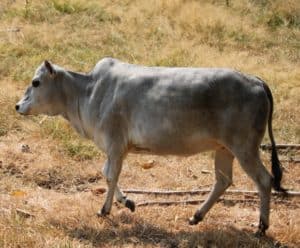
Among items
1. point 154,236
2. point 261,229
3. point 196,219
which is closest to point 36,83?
point 154,236

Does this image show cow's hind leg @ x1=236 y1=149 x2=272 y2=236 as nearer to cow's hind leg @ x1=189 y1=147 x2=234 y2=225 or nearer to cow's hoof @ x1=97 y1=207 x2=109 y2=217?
cow's hind leg @ x1=189 y1=147 x2=234 y2=225

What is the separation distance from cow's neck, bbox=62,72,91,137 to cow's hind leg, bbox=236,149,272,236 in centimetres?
182

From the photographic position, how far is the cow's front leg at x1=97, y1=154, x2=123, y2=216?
22.1 feet

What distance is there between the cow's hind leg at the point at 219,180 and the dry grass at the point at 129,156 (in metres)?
0.15

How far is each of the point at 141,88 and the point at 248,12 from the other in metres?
8.81

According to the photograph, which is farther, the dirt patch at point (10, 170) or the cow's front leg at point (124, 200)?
the dirt patch at point (10, 170)

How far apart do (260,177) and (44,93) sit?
246 centimetres

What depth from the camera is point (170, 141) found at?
253 inches

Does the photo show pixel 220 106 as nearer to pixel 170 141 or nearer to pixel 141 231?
pixel 170 141

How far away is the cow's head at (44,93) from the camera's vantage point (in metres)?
7.15

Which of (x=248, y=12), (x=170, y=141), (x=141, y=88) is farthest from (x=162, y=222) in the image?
(x=248, y=12)

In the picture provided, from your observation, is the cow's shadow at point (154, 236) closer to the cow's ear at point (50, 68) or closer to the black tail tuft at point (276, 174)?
the black tail tuft at point (276, 174)

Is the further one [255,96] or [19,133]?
[19,133]

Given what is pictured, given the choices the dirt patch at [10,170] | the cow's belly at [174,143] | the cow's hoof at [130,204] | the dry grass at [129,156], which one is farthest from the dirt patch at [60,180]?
the cow's belly at [174,143]
